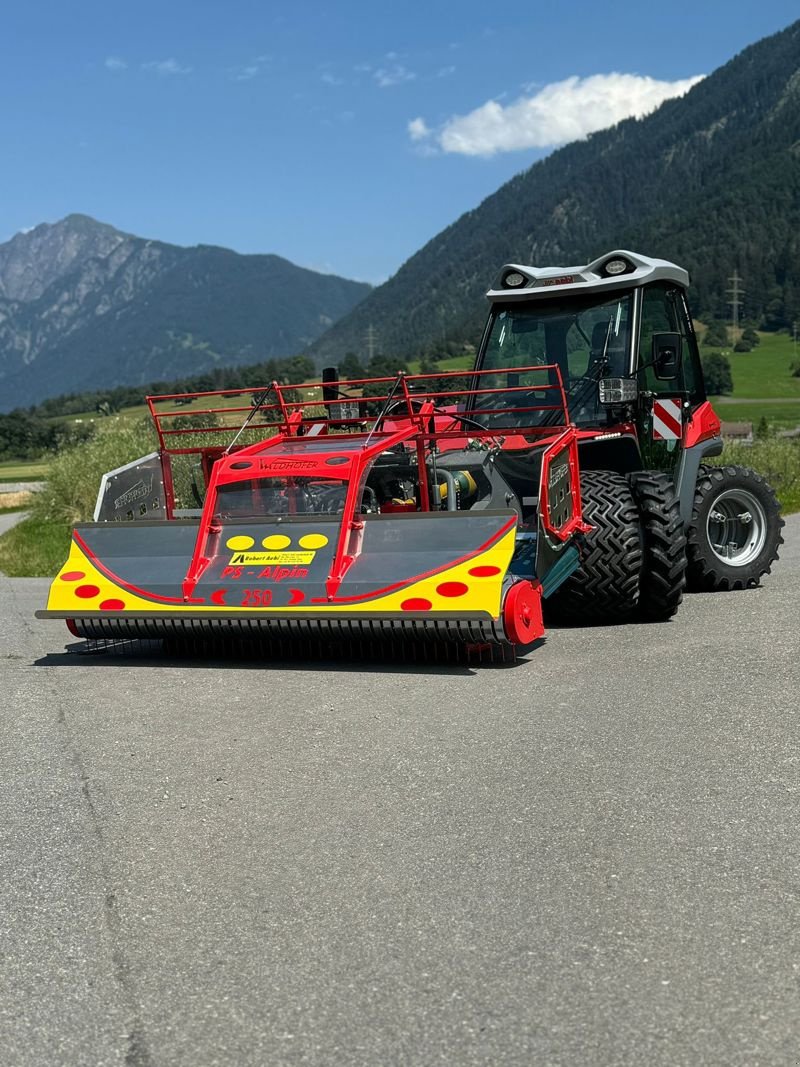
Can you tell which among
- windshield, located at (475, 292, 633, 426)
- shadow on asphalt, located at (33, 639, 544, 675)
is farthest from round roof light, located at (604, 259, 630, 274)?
shadow on asphalt, located at (33, 639, 544, 675)

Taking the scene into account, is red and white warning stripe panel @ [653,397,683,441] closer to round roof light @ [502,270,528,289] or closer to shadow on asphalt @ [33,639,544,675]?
round roof light @ [502,270,528,289]

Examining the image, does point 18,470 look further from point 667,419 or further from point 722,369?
point 722,369

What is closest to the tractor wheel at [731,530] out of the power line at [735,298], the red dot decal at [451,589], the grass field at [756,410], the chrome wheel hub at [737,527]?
the chrome wheel hub at [737,527]

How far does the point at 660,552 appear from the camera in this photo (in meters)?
8.87

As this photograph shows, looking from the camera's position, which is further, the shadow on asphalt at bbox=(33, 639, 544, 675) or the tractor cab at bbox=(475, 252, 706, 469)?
the tractor cab at bbox=(475, 252, 706, 469)

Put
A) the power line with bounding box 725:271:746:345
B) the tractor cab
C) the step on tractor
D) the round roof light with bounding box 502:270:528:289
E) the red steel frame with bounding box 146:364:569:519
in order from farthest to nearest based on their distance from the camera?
the power line with bounding box 725:271:746:345, the round roof light with bounding box 502:270:528:289, the tractor cab, the red steel frame with bounding box 146:364:569:519, the step on tractor

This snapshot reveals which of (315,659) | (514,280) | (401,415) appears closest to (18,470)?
(514,280)

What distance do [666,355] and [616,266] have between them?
1.02m

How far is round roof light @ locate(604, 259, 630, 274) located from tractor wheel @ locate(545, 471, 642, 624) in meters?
2.22

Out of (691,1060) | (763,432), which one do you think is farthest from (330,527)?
(763,432)

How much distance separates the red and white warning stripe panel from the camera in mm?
10344

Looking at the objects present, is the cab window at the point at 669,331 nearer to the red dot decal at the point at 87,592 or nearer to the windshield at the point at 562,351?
the windshield at the point at 562,351

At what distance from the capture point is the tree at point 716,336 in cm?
11085

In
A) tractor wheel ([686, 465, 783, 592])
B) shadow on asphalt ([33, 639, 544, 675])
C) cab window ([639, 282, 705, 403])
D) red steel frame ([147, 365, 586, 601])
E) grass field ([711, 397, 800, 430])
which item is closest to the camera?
shadow on asphalt ([33, 639, 544, 675])
